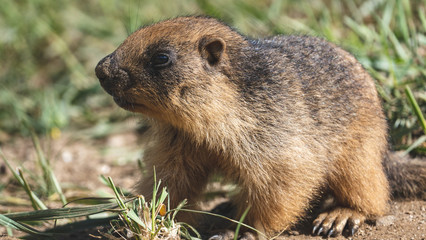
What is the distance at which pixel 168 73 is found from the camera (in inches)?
172

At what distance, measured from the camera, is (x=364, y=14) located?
8883 mm

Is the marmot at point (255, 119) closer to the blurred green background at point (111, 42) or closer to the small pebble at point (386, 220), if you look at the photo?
the small pebble at point (386, 220)

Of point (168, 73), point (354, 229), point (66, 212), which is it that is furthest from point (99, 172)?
point (354, 229)

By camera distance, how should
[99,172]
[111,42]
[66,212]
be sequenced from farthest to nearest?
1. [111,42]
2. [99,172]
3. [66,212]

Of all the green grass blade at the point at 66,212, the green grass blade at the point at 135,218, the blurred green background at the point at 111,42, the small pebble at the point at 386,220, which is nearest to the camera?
the green grass blade at the point at 135,218

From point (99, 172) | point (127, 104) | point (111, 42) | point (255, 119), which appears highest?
point (111, 42)

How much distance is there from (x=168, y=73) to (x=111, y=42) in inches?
233

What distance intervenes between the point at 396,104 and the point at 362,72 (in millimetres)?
1423

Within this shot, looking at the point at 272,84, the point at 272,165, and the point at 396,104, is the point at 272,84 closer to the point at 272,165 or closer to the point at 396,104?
the point at 272,165

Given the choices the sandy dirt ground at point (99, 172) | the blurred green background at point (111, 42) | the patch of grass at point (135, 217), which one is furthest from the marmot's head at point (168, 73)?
the blurred green background at point (111, 42)

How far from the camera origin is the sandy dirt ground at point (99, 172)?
4.80 m

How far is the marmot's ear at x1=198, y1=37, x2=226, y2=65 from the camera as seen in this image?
14.8ft

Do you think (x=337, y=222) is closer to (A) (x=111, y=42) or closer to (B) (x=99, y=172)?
(B) (x=99, y=172)

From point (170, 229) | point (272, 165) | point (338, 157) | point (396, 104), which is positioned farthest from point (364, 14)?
point (170, 229)
